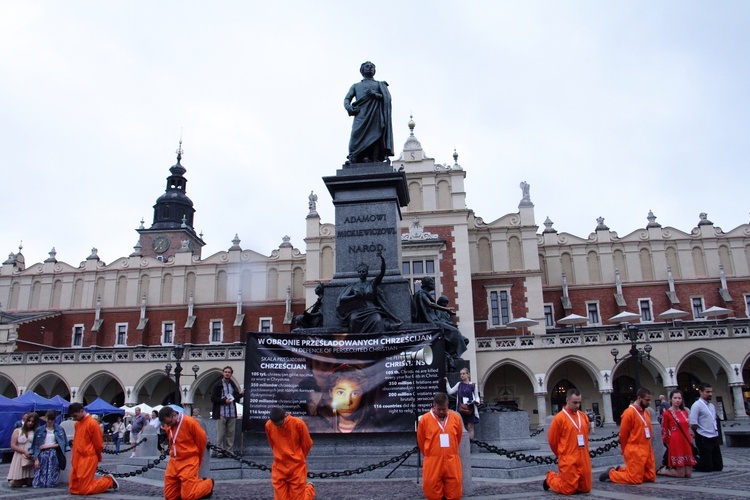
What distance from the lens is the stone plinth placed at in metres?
8.88

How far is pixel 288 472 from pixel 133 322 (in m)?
36.7

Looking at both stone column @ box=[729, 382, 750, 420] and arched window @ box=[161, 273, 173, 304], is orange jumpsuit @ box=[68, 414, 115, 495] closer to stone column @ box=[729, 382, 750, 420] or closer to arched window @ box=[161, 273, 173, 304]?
stone column @ box=[729, 382, 750, 420]

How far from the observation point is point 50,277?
4200 centimetres

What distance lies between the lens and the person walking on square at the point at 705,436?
861 centimetres

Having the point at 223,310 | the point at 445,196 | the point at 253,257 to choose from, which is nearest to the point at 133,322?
the point at 223,310

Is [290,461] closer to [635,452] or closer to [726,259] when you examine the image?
[635,452]

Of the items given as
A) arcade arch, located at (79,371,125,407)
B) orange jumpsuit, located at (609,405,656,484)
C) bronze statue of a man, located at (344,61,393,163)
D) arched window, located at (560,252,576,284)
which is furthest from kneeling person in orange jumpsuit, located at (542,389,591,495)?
arched window, located at (560,252,576,284)

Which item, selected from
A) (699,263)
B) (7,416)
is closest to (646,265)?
(699,263)

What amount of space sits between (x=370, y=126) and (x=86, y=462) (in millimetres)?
6924

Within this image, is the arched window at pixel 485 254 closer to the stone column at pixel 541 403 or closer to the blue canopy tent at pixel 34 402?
the stone column at pixel 541 403

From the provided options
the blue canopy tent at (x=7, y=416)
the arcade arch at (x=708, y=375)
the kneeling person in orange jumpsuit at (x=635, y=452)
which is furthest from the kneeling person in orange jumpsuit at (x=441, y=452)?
the arcade arch at (x=708, y=375)

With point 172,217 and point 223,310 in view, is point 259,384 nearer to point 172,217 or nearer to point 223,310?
Answer: point 223,310

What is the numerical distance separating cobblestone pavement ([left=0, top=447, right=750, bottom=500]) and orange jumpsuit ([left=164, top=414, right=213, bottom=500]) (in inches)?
11.2

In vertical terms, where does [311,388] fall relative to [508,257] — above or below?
below
